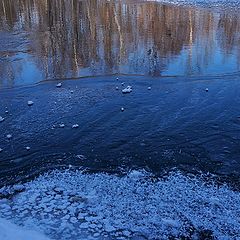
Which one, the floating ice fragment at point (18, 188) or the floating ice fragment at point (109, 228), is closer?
the floating ice fragment at point (109, 228)

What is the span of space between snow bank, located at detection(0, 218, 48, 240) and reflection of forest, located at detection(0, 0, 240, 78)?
22.1 feet

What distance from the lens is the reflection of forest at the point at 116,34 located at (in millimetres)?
12648

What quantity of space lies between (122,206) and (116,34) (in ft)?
37.4

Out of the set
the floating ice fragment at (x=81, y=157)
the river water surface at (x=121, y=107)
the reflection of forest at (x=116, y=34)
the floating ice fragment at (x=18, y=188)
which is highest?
the reflection of forest at (x=116, y=34)

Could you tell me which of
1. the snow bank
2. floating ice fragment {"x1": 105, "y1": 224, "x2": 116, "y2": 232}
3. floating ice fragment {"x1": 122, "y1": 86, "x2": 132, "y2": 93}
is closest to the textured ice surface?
floating ice fragment {"x1": 105, "y1": 224, "x2": 116, "y2": 232}

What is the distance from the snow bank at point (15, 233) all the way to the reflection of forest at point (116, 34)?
265 inches

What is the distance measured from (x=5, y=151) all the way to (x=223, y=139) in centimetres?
448

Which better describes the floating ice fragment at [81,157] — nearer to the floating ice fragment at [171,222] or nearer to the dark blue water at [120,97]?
the dark blue water at [120,97]

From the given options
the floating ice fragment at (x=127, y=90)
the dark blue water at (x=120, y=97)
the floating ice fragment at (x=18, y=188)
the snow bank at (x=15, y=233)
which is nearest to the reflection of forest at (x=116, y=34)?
the dark blue water at (x=120, y=97)

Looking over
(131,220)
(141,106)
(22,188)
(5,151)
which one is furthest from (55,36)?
(131,220)

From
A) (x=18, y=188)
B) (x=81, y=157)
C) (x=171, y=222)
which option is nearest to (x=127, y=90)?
(x=81, y=157)

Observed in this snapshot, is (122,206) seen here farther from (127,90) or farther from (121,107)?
(127,90)

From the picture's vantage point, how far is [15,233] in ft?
17.8

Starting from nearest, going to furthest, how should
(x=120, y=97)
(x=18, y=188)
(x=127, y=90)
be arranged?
(x=18, y=188) < (x=120, y=97) < (x=127, y=90)
